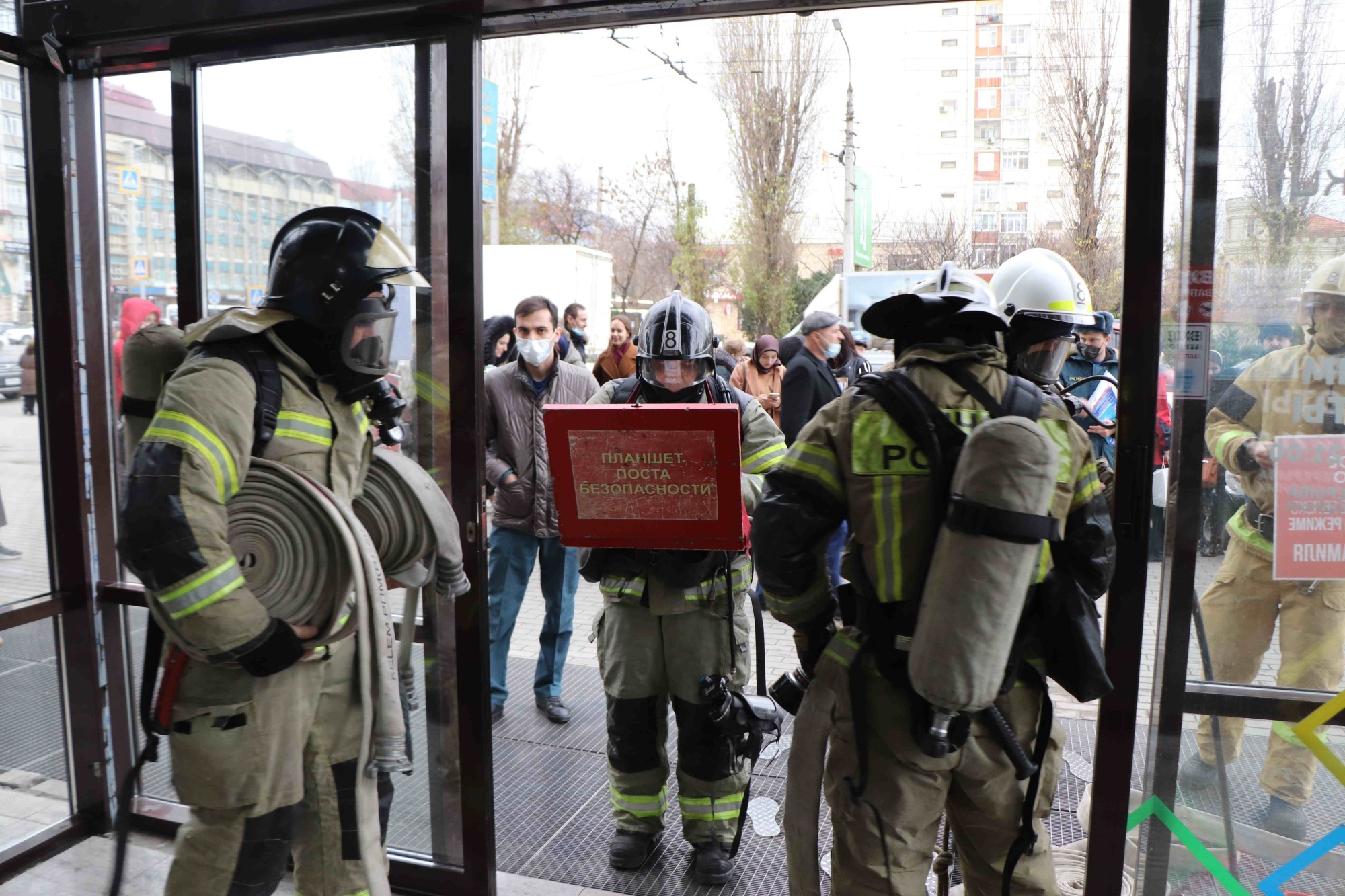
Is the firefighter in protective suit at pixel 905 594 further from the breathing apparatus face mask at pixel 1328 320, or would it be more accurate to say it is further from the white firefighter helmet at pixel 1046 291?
the white firefighter helmet at pixel 1046 291

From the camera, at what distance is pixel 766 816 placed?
4016 mm

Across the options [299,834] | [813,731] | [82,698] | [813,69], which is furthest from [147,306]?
[813,69]

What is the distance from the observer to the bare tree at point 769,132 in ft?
65.2

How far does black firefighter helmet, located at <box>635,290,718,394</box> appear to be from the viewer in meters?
3.49

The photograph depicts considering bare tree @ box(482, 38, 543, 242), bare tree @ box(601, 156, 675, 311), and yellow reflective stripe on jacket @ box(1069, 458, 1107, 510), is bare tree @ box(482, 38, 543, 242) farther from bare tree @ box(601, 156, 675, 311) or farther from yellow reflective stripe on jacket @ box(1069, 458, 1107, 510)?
yellow reflective stripe on jacket @ box(1069, 458, 1107, 510)

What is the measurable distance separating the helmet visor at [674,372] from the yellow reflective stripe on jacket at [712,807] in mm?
1477

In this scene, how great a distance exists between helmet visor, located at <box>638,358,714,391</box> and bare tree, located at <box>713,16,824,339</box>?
58.9 feet

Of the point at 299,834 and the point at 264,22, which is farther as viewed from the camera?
the point at 264,22

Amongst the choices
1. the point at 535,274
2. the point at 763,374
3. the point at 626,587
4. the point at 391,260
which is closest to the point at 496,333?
the point at 763,374

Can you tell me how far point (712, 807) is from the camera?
356cm

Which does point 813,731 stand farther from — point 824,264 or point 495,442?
point 824,264

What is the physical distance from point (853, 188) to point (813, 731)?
672 inches

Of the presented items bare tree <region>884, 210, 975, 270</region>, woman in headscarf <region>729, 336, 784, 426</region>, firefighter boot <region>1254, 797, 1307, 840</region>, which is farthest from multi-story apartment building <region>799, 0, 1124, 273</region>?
firefighter boot <region>1254, 797, 1307, 840</region>

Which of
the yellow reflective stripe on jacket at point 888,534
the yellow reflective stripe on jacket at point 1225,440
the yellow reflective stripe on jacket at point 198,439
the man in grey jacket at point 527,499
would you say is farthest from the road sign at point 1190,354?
the man in grey jacket at point 527,499
